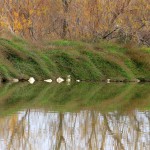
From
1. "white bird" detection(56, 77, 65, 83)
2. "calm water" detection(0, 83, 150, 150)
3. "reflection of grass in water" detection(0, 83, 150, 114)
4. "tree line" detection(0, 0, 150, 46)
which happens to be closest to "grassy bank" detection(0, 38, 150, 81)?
"white bird" detection(56, 77, 65, 83)

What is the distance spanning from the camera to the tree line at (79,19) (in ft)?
78.6

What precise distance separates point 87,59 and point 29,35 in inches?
239

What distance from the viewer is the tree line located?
24.0 metres

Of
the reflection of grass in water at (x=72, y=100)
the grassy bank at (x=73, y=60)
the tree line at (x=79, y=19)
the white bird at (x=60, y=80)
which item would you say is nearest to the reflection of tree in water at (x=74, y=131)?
the reflection of grass in water at (x=72, y=100)

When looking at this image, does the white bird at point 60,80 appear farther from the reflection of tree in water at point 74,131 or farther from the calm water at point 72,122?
the reflection of tree in water at point 74,131

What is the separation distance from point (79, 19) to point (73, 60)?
4.30m

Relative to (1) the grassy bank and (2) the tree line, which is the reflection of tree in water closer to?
(1) the grassy bank

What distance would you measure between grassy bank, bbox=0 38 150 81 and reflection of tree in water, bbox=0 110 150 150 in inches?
355

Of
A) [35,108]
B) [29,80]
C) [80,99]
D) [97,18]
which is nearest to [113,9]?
[97,18]

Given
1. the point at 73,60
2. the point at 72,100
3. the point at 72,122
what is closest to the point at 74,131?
the point at 72,122

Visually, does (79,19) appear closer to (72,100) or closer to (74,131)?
(72,100)

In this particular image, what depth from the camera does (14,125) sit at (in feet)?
25.7

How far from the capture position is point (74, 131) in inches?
303

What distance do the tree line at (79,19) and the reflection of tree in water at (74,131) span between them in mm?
14490
